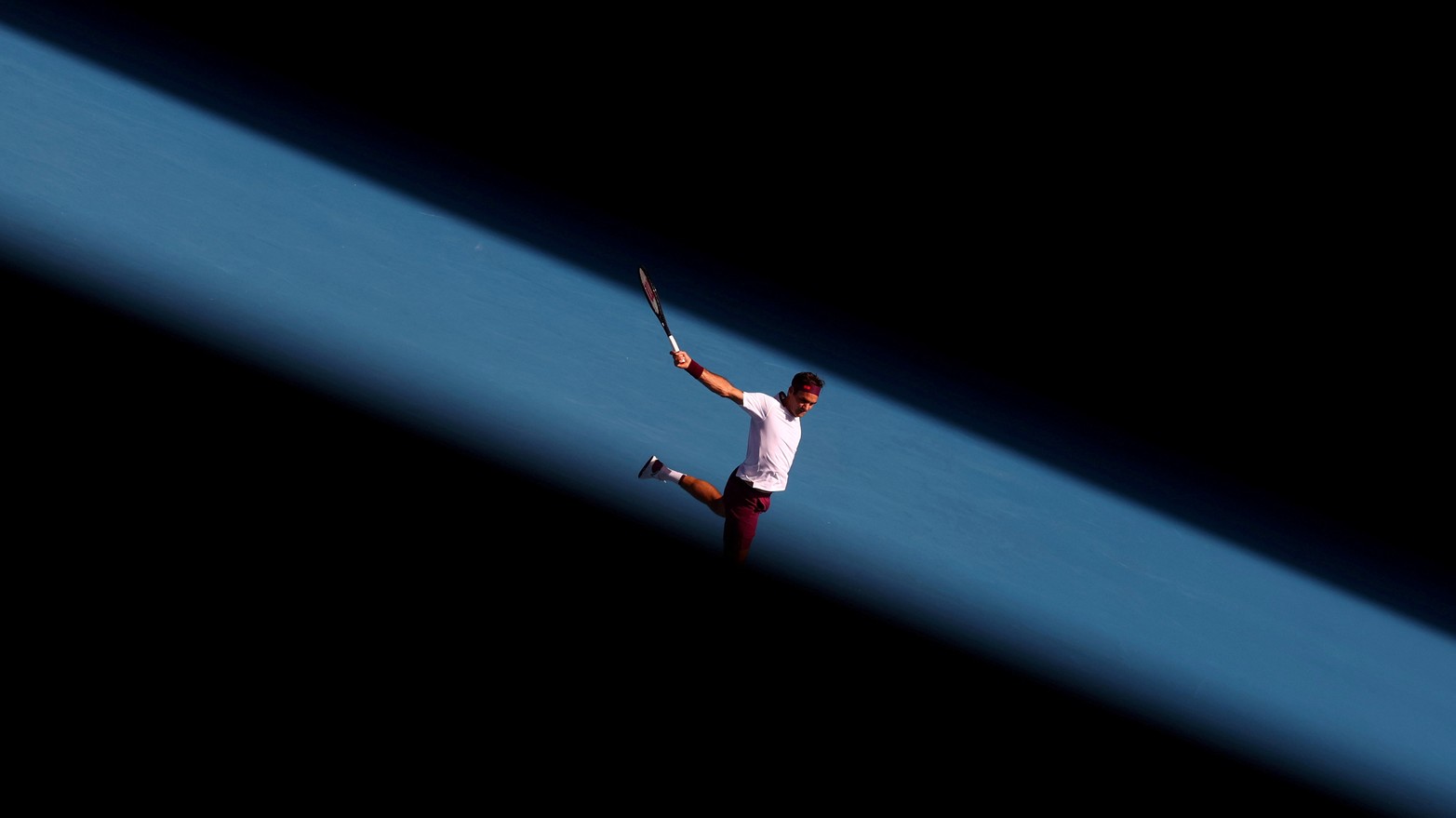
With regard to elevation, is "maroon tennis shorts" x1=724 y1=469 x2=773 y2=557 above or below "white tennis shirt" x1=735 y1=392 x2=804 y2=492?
below

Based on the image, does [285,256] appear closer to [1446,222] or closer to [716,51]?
[716,51]

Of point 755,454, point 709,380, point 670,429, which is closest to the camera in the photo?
point 709,380

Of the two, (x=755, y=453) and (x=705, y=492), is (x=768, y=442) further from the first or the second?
(x=705, y=492)

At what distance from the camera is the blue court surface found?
4.45 m

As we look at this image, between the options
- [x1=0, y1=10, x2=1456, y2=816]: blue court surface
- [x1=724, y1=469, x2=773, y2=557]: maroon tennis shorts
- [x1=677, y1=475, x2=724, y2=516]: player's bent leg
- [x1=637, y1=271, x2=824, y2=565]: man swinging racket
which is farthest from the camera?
[x1=0, y1=10, x2=1456, y2=816]: blue court surface

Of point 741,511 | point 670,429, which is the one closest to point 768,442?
point 741,511

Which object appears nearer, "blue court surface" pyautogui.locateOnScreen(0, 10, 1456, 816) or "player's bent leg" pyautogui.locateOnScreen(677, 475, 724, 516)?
"player's bent leg" pyautogui.locateOnScreen(677, 475, 724, 516)

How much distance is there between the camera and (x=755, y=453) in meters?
3.89

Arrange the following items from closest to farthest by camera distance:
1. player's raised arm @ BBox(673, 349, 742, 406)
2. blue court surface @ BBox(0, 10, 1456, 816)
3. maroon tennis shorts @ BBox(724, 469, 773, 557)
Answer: player's raised arm @ BBox(673, 349, 742, 406), maroon tennis shorts @ BBox(724, 469, 773, 557), blue court surface @ BBox(0, 10, 1456, 816)

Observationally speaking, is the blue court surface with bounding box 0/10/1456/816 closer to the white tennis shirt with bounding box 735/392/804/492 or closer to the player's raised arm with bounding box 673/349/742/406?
the white tennis shirt with bounding box 735/392/804/492

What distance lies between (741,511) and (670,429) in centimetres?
96

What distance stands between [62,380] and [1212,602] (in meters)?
6.40

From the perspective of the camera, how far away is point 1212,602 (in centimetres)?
492

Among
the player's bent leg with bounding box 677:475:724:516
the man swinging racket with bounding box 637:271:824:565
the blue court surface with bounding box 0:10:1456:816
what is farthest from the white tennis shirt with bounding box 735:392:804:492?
the blue court surface with bounding box 0:10:1456:816
